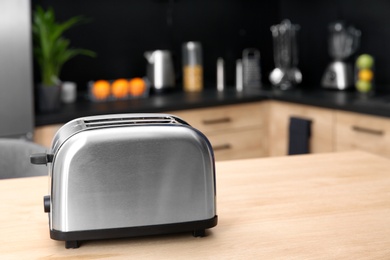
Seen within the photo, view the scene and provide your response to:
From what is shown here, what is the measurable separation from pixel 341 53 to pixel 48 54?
161 cm

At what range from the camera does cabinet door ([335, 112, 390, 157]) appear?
10.8 ft

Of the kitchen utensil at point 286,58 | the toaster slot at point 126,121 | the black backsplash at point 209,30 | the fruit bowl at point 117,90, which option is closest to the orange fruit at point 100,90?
the fruit bowl at point 117,90

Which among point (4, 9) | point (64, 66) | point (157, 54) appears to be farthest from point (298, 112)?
point (4, 9)

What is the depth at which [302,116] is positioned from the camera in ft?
12.5

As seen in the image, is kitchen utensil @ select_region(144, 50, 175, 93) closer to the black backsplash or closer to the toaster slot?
the black backsplash

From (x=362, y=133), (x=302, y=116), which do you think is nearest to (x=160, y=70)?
(x=302, y=116)

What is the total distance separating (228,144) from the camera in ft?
12.9

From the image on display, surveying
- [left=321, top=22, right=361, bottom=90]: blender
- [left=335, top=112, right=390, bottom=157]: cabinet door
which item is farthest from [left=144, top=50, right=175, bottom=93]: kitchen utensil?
[left=335, top=112, right=390, bottom=157]: cabinet door

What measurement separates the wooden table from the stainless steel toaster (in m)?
0.04

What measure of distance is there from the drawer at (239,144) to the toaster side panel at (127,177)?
2406 millimetres

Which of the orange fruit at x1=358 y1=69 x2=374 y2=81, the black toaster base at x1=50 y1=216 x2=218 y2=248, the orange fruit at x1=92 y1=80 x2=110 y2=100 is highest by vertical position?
the orange fruit at x1=358 y1=69 x2=374 y2=81

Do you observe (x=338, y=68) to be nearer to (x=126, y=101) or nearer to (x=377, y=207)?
(x=126, y=101)

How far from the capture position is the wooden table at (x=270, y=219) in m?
1.37

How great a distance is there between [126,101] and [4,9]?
35.4 inches
